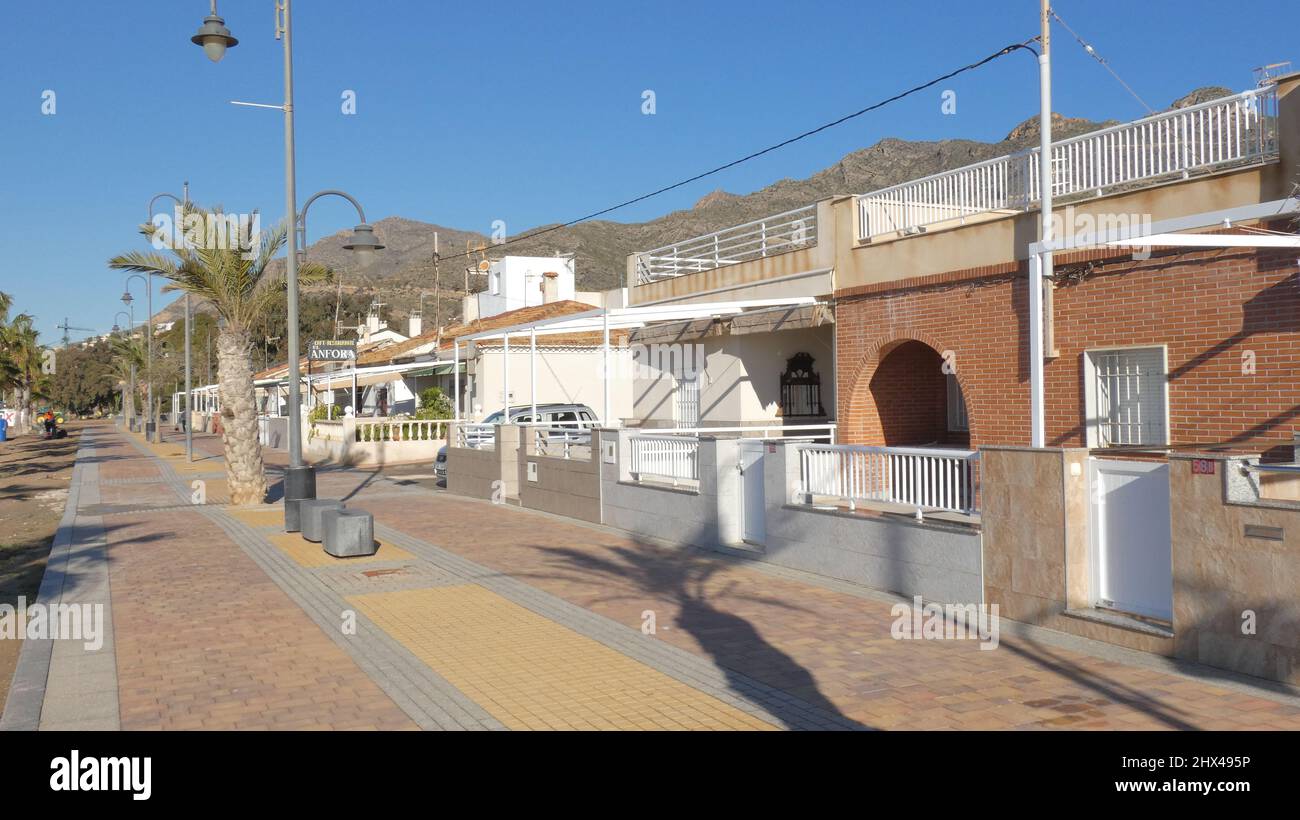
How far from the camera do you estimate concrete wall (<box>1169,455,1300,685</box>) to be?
22.8ft

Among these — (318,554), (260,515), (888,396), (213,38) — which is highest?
(213,38)

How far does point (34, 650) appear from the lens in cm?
870

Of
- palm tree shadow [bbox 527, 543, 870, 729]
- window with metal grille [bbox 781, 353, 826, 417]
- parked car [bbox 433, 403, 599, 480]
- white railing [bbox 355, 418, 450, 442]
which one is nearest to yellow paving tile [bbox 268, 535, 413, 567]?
palm tree shadow [bbox 527, 543, 870, 729]

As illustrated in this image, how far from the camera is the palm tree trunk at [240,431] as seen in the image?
65.6ft

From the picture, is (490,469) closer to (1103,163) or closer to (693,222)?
(1103,163)

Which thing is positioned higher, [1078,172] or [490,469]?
[1078,172]

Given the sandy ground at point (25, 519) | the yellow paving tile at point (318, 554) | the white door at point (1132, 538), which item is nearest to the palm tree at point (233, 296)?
the sandy ground at point (25, 519)

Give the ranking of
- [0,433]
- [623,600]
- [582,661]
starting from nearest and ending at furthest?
1. [582,661]
2. [623,600]
3. [0,433]

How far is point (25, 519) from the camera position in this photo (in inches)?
773

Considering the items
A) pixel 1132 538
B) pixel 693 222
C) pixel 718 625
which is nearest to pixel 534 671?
pixel 718 625

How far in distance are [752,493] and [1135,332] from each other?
4685 mm
